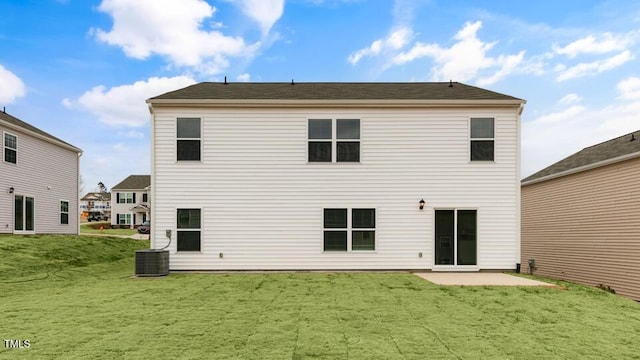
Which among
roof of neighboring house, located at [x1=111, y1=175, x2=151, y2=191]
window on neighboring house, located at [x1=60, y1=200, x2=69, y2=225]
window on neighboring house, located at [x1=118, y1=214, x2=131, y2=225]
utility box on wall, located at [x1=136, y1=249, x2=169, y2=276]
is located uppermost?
roof of neighboring house, located at [x1=111, y1=175, x2=151, y2=191]

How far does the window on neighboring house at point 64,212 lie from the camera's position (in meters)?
20.7

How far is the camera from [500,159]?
11641 millimetres

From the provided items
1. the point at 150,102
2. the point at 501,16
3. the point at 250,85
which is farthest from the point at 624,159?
the point at 150,102

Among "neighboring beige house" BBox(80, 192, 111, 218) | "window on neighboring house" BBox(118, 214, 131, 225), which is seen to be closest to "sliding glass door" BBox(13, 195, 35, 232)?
"window on neighboring house" BBox(118, 214, 131, 225)

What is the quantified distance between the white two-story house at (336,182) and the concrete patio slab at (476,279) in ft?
1.41

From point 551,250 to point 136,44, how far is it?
70.9 feet

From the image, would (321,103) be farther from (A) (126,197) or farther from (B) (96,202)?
(B) (96,202)

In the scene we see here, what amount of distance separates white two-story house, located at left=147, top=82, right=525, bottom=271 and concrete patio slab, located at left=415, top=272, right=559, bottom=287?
43cm

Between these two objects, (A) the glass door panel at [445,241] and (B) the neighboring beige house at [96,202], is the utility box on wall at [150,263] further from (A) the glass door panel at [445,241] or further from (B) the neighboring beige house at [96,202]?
(B) the neighboring beige house at [96,202]

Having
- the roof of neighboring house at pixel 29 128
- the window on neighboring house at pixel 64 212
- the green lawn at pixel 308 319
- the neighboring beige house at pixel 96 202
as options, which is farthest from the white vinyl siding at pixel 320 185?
the neighboring beige house at pixel 96 202

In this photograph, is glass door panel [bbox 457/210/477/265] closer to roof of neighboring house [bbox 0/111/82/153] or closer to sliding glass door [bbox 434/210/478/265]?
sliding glass door [bbox 434/210/478/265]

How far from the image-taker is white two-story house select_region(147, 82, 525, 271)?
11.5 metres

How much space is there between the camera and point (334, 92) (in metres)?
12.7

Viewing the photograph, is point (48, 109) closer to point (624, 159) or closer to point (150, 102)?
point (150, 102)
